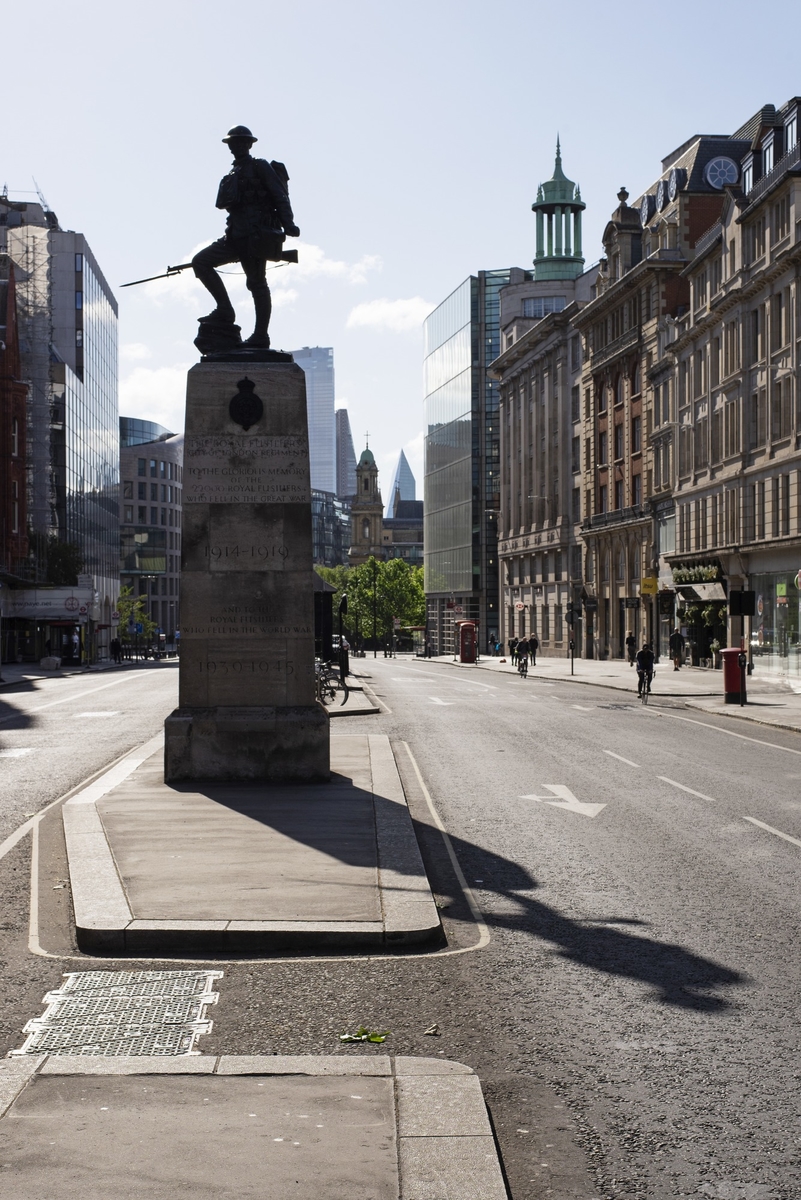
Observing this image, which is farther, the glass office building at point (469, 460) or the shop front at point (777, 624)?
the glass office building at point (469, 460)

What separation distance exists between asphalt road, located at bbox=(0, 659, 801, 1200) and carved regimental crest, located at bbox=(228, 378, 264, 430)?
16.0 ft

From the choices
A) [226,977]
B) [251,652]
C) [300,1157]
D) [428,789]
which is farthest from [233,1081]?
[428,789]

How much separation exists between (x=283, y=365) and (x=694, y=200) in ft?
190

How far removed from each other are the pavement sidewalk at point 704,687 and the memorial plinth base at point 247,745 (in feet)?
48.6

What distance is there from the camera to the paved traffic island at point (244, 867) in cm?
784

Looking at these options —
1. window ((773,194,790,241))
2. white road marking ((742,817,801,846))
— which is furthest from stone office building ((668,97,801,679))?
white road marking ((742,817,801,846))

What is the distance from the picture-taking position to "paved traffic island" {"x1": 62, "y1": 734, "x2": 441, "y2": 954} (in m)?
7.84

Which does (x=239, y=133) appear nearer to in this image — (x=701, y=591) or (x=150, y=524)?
(x=701, y=591)

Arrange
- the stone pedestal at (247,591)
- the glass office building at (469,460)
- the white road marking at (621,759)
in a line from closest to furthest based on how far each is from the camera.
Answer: the stone pedestal at (247,591), the white road marking at (621,759), the glass office building at (469,460)

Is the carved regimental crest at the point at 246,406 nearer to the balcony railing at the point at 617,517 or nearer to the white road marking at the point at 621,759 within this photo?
the white road marking at the point at 621,759

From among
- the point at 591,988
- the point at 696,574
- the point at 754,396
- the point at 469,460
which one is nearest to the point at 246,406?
the point at 591,988

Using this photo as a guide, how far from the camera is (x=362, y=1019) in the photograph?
6453mm

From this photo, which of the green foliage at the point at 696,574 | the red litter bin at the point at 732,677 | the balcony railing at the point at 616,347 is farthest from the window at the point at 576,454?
the red litter bin at the point at 732,677

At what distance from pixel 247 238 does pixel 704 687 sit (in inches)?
1225
